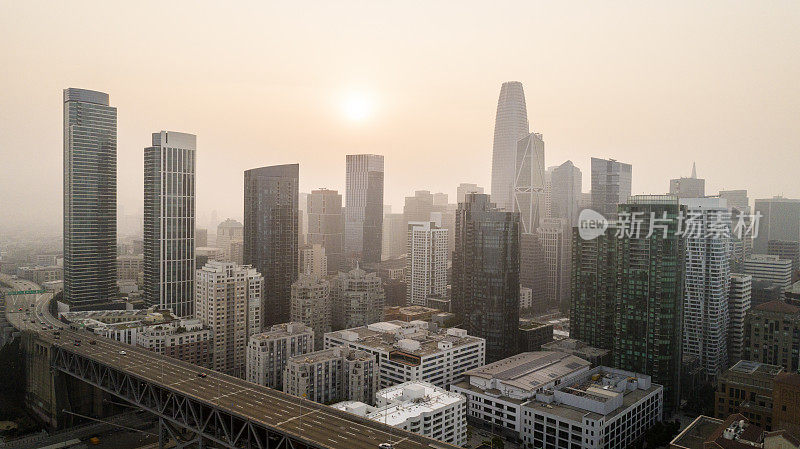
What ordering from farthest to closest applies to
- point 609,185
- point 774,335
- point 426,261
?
1. point 426,261
2. point 609,185
3. point 774,335

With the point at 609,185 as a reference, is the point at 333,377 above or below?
below

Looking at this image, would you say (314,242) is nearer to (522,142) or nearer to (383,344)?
(522,142)

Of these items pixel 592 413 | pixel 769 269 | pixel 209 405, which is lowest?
pixel 592 413

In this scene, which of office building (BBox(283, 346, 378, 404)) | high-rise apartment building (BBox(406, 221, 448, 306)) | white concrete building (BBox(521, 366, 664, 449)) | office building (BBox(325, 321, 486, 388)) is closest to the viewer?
white concrete building (BBox(521, 366, 664, 449))

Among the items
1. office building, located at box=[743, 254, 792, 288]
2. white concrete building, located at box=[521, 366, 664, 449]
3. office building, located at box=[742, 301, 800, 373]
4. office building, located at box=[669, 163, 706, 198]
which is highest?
office building, located at box=[669, 163, 706, 198]

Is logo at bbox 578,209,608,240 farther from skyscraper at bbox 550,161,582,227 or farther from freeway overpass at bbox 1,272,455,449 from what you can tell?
freeway overpass at bbox 1,272,455,449

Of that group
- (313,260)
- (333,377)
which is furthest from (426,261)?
(333,377)

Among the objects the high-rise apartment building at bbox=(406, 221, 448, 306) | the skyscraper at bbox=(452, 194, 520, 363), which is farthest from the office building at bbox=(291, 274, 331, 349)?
the high-rise apartment building at bbox=(406, 221, 448, 306)

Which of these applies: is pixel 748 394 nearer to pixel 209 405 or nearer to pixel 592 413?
pixel 592 413
